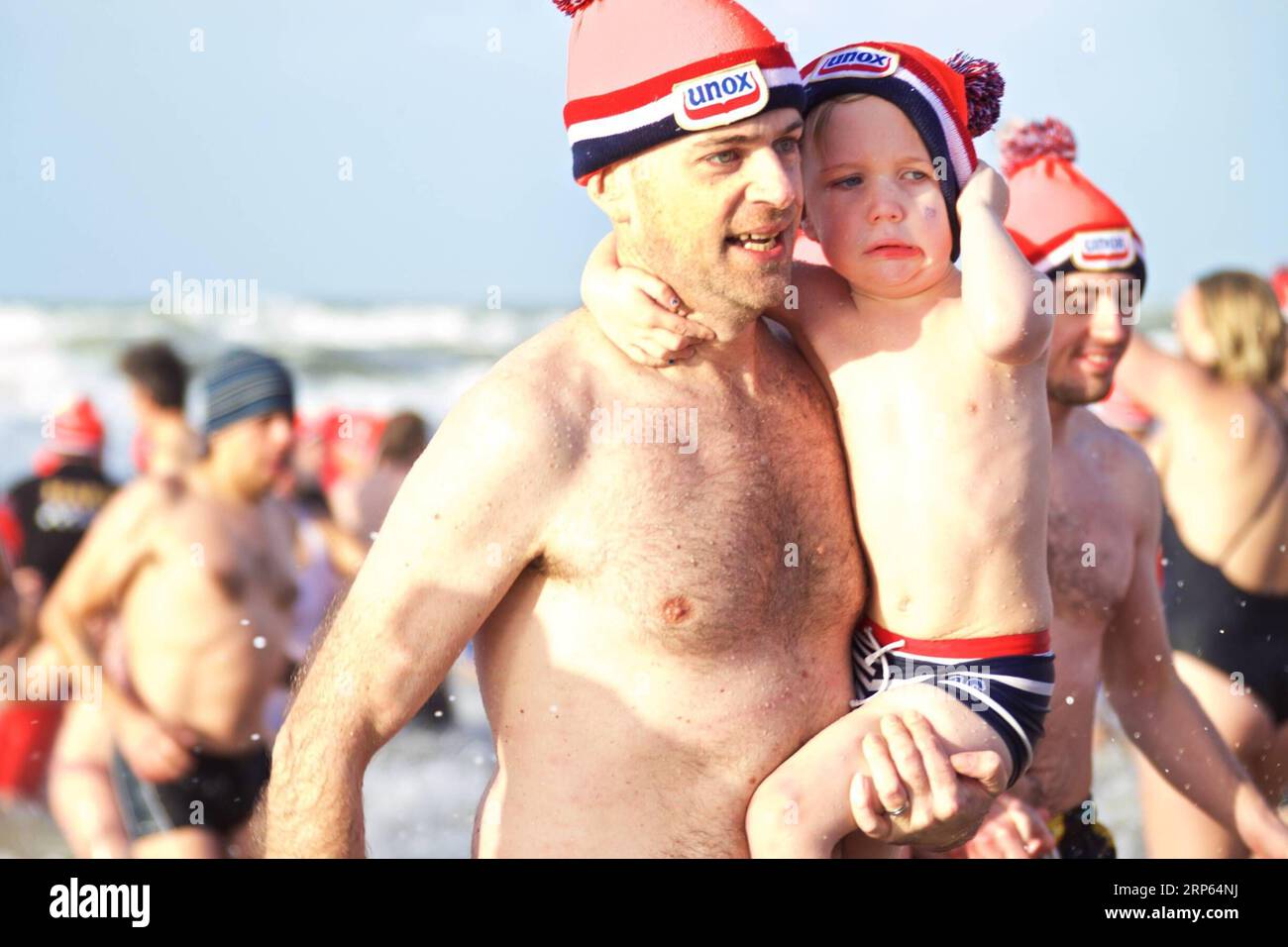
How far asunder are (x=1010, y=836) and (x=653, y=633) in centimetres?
150

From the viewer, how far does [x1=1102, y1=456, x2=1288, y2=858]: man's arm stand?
15.7 ft

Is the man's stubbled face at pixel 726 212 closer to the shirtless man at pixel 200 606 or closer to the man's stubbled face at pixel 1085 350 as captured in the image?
the man's stubbled face at pixel 1085 350

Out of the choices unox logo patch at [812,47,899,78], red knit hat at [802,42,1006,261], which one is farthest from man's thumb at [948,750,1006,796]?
unox logo patch at [812,47,899,78]

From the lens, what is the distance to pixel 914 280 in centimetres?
333

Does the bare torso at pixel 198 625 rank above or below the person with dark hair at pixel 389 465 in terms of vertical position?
below

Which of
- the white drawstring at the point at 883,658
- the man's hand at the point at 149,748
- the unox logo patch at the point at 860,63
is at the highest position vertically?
the unox logo patch at the point at 860,63

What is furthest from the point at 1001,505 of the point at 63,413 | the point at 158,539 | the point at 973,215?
the point at 63,413

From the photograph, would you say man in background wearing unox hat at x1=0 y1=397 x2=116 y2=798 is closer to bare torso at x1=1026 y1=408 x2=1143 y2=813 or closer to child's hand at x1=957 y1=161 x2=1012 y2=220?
bare torso at x1=1026 y1=408 x2=1143 y2=813

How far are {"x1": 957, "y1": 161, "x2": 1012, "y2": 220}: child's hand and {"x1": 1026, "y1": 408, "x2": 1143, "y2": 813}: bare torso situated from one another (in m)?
1.81

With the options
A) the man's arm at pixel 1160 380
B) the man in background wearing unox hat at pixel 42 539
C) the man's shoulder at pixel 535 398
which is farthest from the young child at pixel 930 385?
the man in background wearing unox hat at pixel 42 539

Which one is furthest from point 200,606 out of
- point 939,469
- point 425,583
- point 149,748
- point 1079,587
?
Answer: point 939,469

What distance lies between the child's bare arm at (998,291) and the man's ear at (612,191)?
2.24 ft

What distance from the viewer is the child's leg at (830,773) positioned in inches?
121

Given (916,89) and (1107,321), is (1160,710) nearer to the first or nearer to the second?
(1107,321)
